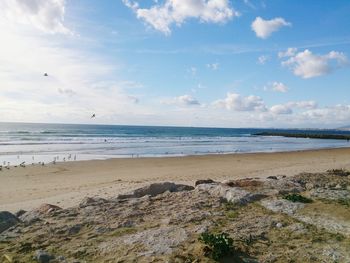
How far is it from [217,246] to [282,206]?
2.97 m

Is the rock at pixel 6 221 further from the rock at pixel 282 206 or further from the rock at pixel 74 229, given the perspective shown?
the rock at pixel 282 206

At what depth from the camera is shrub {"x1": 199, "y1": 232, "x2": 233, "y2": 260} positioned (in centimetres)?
538

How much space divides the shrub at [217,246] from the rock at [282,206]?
2.37m

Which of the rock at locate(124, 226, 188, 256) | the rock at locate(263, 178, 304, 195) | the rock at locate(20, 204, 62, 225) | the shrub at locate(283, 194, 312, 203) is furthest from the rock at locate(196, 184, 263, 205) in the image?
the rock at locate(20, 204, 62, 225)

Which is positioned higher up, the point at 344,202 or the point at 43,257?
the point at 344,202

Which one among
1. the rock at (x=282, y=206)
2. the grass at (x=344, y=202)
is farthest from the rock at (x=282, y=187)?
the grass at (x=344, y=202)

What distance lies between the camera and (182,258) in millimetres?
5414

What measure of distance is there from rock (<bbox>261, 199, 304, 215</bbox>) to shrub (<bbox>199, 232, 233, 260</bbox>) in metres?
2.37

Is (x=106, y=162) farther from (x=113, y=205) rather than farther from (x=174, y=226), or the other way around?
(x=174, y=226)

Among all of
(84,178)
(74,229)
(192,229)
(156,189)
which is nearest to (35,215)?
(74,229)

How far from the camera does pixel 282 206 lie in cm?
791

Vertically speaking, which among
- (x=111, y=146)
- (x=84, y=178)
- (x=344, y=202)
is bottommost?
(x=84, y=178)

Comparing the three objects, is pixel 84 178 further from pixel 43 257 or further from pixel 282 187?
pixel 43 257

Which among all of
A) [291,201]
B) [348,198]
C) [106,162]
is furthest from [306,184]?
[106,162]
